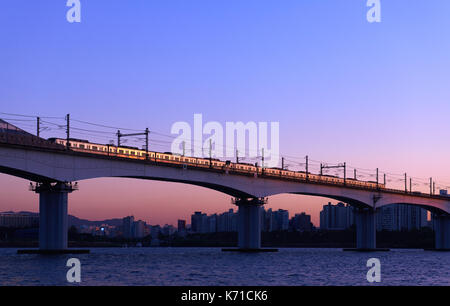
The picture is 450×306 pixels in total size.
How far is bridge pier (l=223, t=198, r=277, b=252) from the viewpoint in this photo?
104m

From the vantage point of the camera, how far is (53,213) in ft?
248

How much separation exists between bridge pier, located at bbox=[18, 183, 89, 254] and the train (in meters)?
5.10

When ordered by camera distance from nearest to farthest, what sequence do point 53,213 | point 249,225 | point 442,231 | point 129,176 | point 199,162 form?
point 53,213
point 129,176
point 199,162
point 249,225
point 442,231

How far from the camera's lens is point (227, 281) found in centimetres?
4809

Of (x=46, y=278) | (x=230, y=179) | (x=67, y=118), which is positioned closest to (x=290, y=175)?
(x=230, y=179)

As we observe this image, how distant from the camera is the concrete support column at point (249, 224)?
342 ft

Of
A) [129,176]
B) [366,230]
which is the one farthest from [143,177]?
[366,230]

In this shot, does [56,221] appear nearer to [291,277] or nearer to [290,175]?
[291,277]

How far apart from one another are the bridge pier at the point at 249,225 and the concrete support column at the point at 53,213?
34.7 metres

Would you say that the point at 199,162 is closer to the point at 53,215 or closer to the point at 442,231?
the point at 53,215

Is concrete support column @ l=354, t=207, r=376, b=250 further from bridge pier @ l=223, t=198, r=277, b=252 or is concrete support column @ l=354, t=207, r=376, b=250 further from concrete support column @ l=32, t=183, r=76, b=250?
concrete support column @ l=32, t=183, r=76, b=250

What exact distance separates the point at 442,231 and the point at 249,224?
68826 mm

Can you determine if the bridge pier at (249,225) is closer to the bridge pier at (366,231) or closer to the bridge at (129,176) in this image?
the bridge at (129,176)
